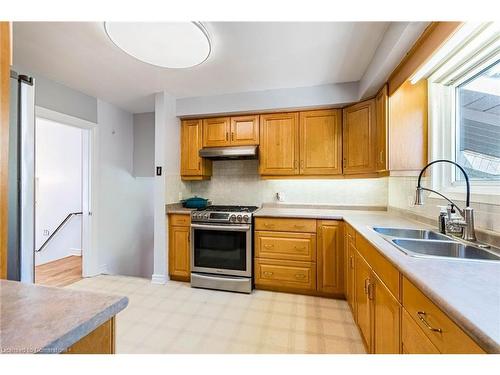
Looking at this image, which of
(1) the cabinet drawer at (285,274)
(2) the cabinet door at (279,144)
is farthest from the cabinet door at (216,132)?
(1) the cabinet drawer at (285,274)

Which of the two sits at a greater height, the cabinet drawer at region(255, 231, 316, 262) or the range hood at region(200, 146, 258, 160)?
the range hood at region(200, 146, 258, 160)

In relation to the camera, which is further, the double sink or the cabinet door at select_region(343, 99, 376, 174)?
the cabinet door at select_region(343, 99, 376, 174)

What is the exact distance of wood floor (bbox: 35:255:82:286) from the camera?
3012mm

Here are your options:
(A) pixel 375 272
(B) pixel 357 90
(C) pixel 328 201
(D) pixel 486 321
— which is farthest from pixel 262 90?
(D) pixel 486 321

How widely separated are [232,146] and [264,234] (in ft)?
3.98

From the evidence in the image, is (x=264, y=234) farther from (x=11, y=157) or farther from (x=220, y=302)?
(x=11, y=157)

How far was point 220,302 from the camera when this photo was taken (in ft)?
8.13

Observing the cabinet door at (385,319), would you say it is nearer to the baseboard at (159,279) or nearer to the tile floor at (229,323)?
the tile floor at (229,323)

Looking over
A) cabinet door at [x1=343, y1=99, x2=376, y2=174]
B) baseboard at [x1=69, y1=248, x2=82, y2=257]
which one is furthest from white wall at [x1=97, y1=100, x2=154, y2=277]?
cabinet door at [x1=343, y1=99, x2=376, y2=174]

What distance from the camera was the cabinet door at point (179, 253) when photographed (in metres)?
2.99

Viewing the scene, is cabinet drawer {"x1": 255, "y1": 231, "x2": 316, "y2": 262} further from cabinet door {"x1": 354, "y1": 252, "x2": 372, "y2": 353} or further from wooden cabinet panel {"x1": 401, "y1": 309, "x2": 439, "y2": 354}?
wooden cabinet panel {"x1": 401, "y1": 309, "x2": 439, "y2": 354}

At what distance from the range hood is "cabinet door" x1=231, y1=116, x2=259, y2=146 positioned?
12 cm

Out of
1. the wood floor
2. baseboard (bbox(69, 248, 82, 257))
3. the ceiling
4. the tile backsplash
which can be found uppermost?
the ceiling

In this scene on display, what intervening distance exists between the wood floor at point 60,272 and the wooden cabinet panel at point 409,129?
3.99m
